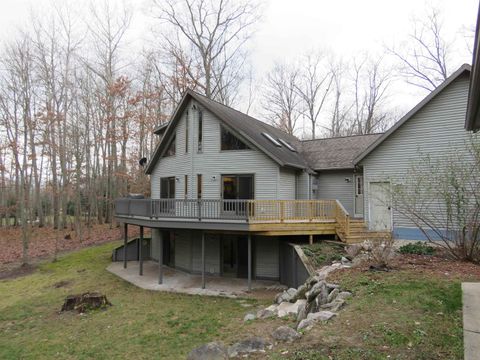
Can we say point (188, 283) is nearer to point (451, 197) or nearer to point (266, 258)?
point (266, 258)

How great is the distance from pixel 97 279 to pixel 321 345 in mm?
12125

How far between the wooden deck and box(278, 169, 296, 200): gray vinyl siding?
2.73 ft

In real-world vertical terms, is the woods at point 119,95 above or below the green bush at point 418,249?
above

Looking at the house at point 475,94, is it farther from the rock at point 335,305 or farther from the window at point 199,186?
the window at point 199,186

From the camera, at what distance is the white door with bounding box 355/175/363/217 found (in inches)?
596

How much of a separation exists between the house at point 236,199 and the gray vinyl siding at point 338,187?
0.05 metres

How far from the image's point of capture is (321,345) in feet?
14.7

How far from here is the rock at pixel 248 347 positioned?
16.8ft

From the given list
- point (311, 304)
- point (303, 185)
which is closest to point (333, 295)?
point (311, 304)

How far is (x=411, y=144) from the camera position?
12.3 m

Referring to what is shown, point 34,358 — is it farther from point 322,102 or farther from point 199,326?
point 322,102

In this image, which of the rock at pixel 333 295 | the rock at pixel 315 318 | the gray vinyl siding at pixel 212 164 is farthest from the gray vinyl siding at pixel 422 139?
the rock at pixel 315 318

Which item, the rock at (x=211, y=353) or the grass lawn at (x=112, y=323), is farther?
the grass lawn at (x=112, y=323)

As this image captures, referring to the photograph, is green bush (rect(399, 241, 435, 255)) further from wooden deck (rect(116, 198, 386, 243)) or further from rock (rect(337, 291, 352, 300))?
rock (rect(337, 291, 352, 300))
